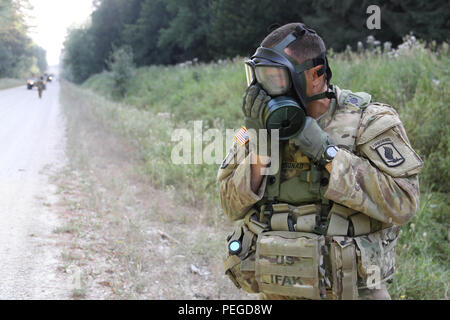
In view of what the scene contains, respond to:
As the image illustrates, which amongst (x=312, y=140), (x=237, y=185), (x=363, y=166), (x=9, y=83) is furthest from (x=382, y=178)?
(x=9, y=83)

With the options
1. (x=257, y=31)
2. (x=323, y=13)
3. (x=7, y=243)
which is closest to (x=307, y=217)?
(x=7, y=243)

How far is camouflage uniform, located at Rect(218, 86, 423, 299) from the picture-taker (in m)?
1.70

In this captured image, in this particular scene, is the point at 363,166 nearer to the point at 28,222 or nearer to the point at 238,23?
the point at 28,222

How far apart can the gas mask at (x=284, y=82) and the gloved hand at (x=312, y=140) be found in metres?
0.03

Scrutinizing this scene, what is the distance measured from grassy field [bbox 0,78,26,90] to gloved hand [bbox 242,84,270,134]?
30663mm

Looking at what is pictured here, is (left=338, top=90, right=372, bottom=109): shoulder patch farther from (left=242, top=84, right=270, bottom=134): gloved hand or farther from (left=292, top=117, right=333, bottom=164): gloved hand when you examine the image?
(left=242, top=84, right=270, bottom=134): gloved hand

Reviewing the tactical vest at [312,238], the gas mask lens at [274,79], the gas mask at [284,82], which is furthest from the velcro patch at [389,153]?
the gas mask lens at [274,79]

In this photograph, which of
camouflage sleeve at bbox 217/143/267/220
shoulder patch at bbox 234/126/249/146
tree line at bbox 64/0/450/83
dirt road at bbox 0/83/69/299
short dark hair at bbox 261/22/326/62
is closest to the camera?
short dark hair at bbox 261/22/326/62

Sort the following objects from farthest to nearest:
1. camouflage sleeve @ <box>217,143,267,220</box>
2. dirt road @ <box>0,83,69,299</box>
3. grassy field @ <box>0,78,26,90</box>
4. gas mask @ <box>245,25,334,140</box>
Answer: grassy field @ <box>0,78,26,90</box> < dirt road @ <box>0,83,69,299</box> < camouflage sleeve @ <box>217,143,267,220</box> < gas mask @ <box>245,25,334,140</box>

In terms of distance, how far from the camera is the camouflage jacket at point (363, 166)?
5.52 feet

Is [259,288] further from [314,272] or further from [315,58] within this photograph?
[315,58]

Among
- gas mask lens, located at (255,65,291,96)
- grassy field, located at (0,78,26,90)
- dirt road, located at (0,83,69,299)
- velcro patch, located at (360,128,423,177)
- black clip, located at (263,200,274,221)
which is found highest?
grassy field, located at (0,78,26,90)

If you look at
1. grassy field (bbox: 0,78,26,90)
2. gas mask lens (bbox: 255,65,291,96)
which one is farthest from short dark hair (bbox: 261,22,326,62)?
grassy field (bbox: 0,78,26,90)

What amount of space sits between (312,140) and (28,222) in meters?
3.55
